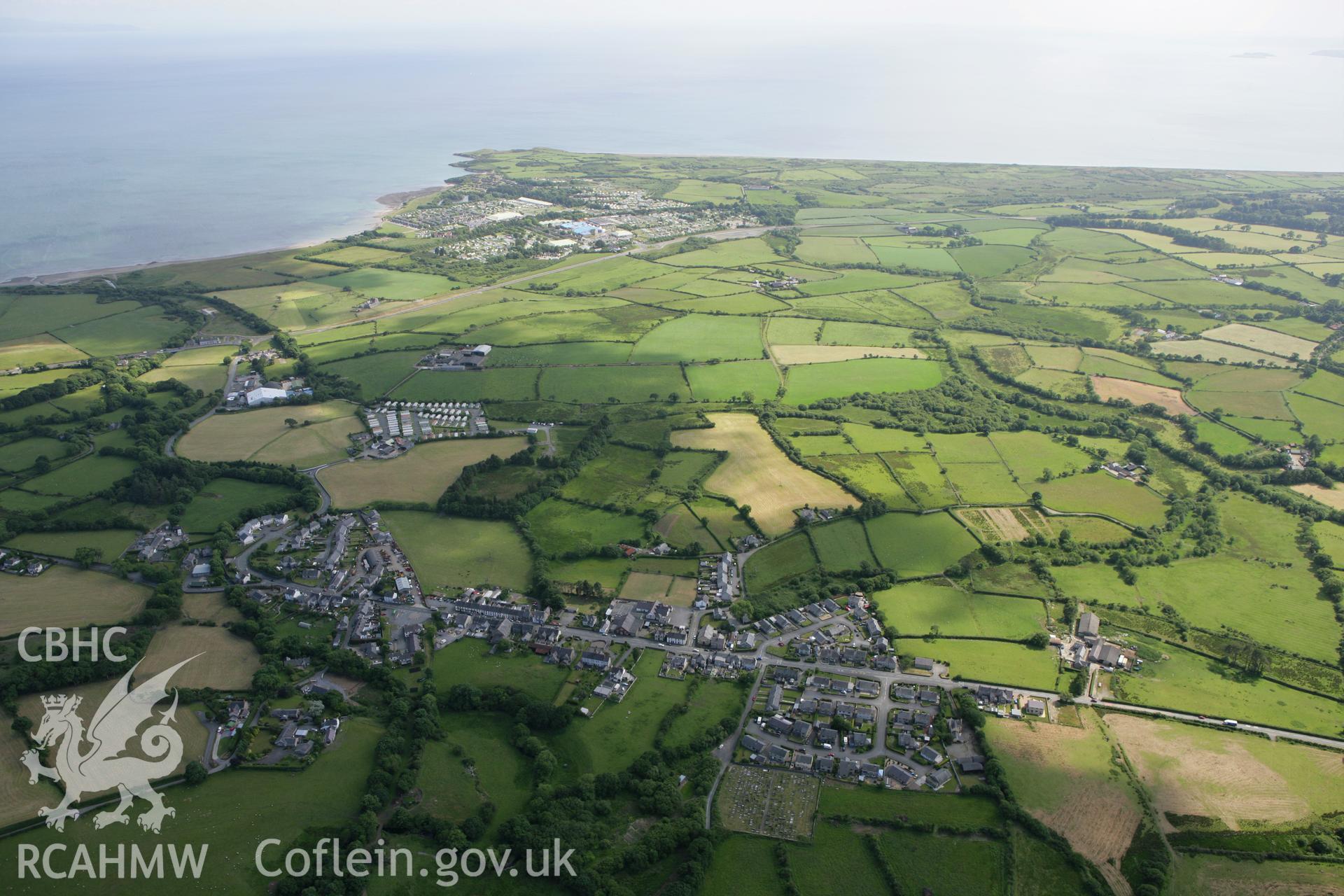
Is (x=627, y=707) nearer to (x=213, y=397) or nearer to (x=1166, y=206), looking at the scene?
(x=213, y=397)

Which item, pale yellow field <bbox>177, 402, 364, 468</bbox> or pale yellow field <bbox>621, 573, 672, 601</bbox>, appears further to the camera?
pale yellow field <bbox>177, 402, 364, 468</bbox>

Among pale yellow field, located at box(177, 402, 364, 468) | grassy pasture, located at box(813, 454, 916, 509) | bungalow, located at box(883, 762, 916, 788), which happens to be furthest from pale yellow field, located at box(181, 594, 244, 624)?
grassy pasture, located at box(813, 454, 916, 509)

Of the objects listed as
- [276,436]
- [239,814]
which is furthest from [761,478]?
[276,436]

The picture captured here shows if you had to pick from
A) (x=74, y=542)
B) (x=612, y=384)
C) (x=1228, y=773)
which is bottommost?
(x=74, y=542)

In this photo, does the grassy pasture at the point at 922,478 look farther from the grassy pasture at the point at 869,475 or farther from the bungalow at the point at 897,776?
the bungalow at the point at 897,776

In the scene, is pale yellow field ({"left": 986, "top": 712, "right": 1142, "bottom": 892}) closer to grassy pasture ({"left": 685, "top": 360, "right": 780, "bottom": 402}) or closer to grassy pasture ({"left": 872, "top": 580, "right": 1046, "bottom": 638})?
grassy pasture ({"left": 872, "top": 580, "right": 1046, "bottom": 638})

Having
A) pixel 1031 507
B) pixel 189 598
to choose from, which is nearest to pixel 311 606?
pixel 189 598

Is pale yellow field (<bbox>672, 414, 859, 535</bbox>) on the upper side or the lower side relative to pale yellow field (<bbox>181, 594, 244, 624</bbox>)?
upper

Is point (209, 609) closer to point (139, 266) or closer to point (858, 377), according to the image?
point (858, 377)
